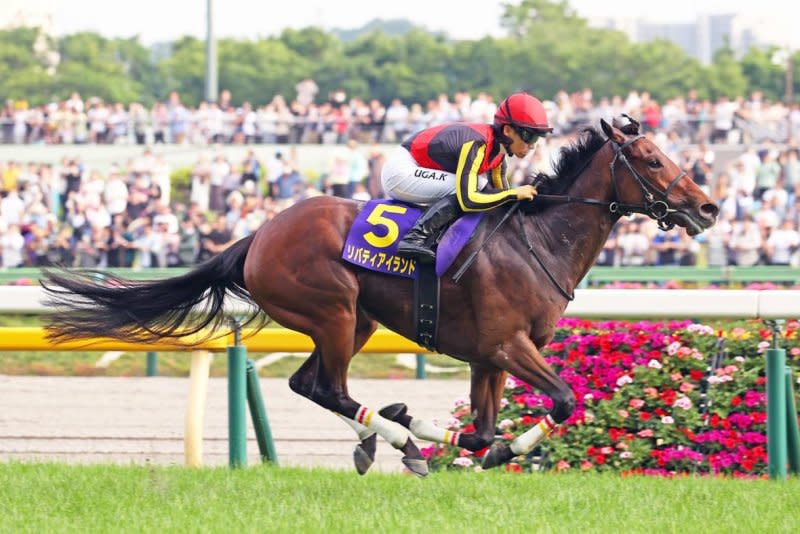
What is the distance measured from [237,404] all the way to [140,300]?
0.61m

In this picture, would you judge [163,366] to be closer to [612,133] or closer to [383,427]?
[383,427]

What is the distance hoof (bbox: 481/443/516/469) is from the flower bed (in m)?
0.64

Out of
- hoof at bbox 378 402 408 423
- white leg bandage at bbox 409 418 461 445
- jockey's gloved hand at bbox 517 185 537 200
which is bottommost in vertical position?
white leg bandage at bbox 409 418 461 445

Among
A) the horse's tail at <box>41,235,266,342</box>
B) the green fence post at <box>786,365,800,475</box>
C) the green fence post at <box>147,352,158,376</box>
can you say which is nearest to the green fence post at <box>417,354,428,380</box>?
the green fence post at <box>147,352,158,376</box>

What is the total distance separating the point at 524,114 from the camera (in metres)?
5.73

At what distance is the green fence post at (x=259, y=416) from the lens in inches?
252

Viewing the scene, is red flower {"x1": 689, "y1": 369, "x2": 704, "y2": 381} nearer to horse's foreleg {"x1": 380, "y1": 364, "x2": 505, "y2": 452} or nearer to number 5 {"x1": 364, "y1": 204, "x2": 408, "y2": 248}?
horse's foreleg {"x1": 380, "y1": 364, "x2": 505, "y2": 452}

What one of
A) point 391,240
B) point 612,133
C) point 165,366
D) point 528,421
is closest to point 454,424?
point 528,421

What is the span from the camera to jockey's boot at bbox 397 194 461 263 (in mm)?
5699

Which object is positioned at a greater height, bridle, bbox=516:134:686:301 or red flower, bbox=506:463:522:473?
bridle, bbox=516:134:686:301

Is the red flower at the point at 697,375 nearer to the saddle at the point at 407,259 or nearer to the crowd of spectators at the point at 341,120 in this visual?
the saddle at the point at 407,259

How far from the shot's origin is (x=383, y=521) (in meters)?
4.94

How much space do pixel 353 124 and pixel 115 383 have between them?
428 inches

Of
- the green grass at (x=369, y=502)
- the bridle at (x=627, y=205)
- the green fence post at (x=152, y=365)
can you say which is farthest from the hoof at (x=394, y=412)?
the green fence post at (x=152, y=365)
